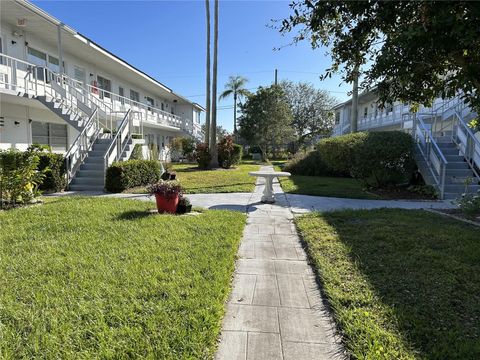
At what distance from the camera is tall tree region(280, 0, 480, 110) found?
2.66 m

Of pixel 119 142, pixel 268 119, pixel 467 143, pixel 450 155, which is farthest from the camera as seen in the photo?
pixel 268 119

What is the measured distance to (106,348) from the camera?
7.61 feet

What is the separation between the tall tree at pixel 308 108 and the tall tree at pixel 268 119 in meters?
8.25

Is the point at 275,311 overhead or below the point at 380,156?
below

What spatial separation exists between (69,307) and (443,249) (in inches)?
189

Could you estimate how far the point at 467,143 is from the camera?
10.6 m

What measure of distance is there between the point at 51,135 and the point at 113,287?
13.8 m

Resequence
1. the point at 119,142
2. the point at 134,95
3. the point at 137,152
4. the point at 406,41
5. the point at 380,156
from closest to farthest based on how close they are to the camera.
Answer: the point at 406,41 → the point at 380,156 → the point at 119,142 → the point at 137,152 → the point at 134,95

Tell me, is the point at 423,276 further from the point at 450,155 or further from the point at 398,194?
the point at 450,155

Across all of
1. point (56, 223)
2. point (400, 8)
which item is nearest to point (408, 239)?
point (400, 8)

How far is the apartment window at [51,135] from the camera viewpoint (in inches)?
533

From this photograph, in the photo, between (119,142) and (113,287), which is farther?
(119,142)

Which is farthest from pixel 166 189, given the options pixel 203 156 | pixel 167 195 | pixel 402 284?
pixel 203 156

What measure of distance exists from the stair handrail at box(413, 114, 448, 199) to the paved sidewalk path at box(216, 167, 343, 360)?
6.69 metres
